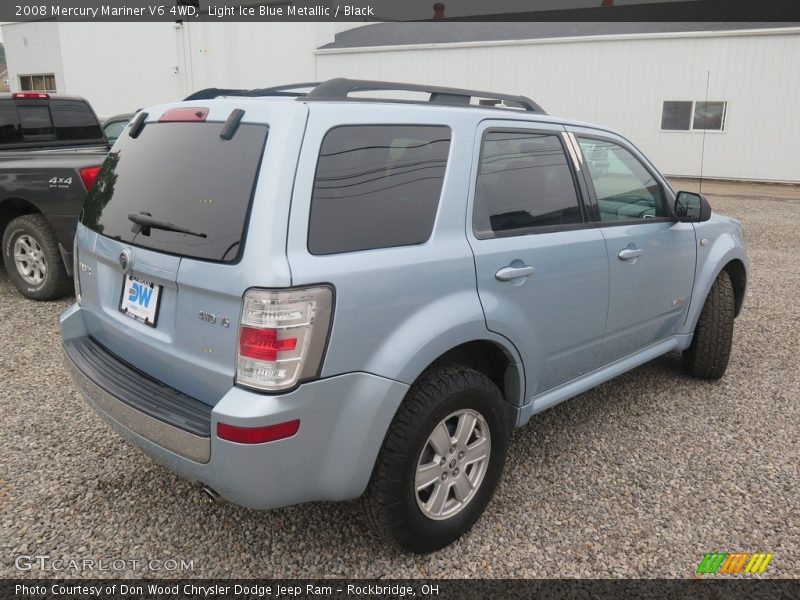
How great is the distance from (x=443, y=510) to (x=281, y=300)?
46.2 inches

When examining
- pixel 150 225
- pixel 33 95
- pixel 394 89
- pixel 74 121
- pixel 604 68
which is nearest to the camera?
pixel 150 225

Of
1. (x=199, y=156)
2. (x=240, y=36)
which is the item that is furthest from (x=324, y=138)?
(x=240, y=36)

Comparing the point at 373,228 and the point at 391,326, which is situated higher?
the point at 373,228

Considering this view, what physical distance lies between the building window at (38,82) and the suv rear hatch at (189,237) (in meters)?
30.1

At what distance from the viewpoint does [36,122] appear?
23.1ft

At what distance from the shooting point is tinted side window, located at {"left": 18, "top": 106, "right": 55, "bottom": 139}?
22.7 feet

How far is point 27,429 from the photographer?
353 cm

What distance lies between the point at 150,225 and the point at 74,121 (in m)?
6.11

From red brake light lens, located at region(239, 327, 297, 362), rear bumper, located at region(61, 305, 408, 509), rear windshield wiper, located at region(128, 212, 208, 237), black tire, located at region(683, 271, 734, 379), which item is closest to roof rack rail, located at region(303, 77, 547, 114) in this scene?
rear windshield wiper, located at region(128, 212, 208, 237)

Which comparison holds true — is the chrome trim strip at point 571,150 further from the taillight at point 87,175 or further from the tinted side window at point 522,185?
the taillight at point 87,175

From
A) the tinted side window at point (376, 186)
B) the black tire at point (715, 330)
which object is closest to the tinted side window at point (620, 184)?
the black tire at point (715, 330)

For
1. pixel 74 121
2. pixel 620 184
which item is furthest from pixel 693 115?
pixel 620 184

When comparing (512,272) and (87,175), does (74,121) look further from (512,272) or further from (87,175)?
(512,272)

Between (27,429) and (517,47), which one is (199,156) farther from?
(517,47)
